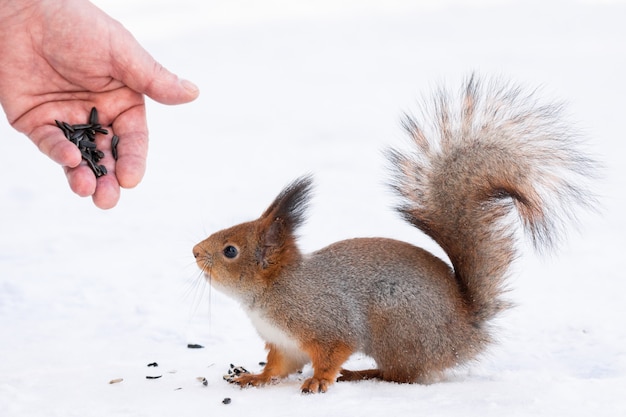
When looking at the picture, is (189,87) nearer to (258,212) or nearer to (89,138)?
(89,138)

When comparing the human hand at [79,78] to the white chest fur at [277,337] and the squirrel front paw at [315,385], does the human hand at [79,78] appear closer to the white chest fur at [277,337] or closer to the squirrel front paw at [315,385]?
the white chest fur at [277,337]

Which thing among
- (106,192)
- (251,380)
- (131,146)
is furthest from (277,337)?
(131,146)

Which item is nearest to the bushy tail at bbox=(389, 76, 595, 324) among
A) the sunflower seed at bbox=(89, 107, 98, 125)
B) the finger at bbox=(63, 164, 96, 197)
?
the finger at bbox=(63, 164, 96, 197)

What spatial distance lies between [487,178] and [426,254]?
32 centimetres

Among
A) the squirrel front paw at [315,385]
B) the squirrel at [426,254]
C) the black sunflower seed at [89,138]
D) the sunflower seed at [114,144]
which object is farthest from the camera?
the sunflower seed at [114,144]

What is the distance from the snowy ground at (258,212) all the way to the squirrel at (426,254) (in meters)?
0.14

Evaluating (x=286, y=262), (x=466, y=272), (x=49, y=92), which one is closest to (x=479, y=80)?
(x=466, y=272)

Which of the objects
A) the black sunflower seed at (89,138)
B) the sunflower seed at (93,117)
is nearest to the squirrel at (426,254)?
the black sunflower seed at (89,138)

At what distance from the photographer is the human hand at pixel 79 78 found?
10.7 feet

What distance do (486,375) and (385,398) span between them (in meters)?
0.50

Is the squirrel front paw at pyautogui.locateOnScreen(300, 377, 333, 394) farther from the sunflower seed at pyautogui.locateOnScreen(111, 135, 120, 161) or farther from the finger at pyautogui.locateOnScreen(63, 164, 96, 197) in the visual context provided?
the sunflower seed at pyautogui.locateOnScreen(111, 135, 120, 161)

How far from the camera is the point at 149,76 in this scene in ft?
10.7

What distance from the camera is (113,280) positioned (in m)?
4.29

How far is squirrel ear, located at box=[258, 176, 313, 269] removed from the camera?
2.90m
